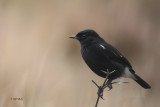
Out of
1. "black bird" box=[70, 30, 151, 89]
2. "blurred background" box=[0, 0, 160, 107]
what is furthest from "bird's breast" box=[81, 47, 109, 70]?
"blurred background" box=[0, 0, 160, 107]

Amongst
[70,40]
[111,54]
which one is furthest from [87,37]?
[70,40]

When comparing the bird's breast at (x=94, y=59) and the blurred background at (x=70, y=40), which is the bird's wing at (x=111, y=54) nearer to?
the bird's breast at (x=94, y=59)

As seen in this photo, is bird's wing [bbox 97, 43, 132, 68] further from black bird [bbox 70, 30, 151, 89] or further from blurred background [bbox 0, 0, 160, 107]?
blurred background [bbox 0, 0, 160, 107]

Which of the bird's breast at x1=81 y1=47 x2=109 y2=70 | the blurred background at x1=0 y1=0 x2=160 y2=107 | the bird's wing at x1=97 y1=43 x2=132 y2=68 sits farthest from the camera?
the blurred background at x1=0 y1=0 x2=160 y2=107

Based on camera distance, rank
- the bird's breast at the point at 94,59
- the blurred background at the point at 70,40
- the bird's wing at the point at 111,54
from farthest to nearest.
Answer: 1. the blurred background at the point at 70,40
2. the bird's wing at the point at 111,54
3. the bird's breast at the point at 94,59

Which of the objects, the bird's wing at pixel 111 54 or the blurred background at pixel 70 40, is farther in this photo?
the blurred background at pixel 70 40

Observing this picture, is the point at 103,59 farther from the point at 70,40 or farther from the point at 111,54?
the point at 70,40

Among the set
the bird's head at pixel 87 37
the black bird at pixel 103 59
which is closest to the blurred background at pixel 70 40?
the black bird at pixel 103 59
